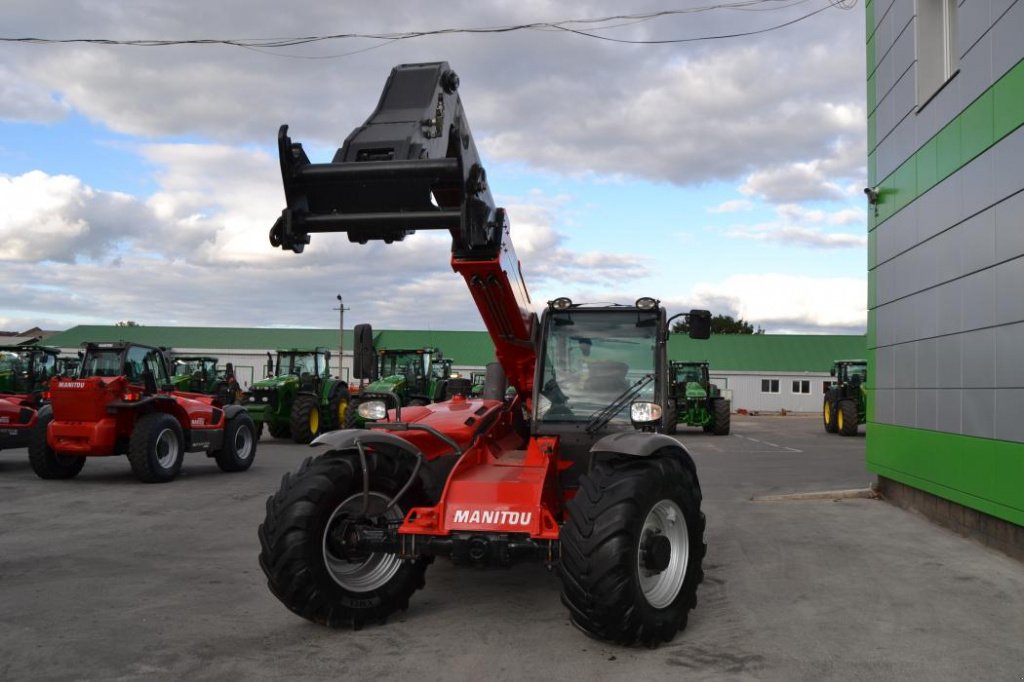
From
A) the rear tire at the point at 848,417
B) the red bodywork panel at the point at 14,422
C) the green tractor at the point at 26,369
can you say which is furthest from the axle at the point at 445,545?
the rear tire at the point at 848,417

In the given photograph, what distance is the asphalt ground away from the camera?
507 cm

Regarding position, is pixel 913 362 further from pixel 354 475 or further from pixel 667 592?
pixel 354 475

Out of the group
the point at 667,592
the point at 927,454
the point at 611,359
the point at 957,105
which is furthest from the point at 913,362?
the point at 667,592

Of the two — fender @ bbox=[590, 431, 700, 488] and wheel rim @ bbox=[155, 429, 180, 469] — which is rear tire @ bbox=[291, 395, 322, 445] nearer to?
wheel rim @ bbox=[155, 429, 180, 469]

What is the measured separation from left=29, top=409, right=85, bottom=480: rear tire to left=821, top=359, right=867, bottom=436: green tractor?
2295 centimetres

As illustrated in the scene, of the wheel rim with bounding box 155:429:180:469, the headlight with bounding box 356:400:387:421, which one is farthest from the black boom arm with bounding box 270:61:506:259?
the wheel rim with bounding box 155:429:180:469

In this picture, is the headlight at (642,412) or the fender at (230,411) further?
the fender at (230,411)

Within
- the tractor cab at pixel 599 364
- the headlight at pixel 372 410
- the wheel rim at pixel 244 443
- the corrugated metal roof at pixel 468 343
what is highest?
the corrugated metal roof at pixel 468 343

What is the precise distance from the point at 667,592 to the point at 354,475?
7.26 feet

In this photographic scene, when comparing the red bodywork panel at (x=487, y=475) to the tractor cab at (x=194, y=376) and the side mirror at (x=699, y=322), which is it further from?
the tractor cab at (x=194, y=376)

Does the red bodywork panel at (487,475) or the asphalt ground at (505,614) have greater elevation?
the red bodywork panel at (487,475)

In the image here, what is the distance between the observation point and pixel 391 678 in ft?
16.0

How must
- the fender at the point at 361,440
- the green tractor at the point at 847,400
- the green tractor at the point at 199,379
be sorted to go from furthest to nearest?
A: the green tractor at the point at 847,400 < the green tractor at the point at 199,379 < the fender at the point at 361,440

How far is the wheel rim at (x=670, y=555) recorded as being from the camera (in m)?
5.52
